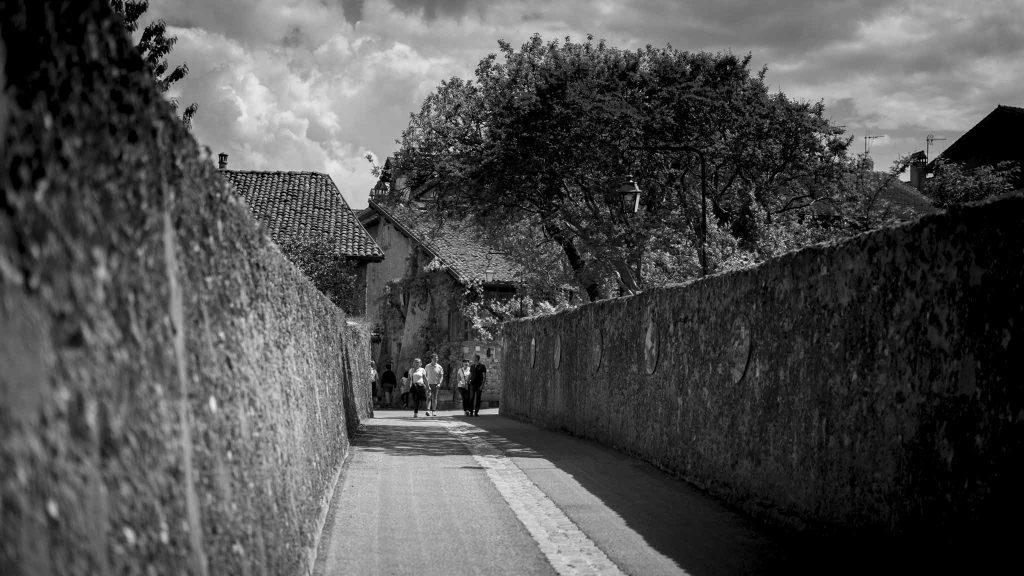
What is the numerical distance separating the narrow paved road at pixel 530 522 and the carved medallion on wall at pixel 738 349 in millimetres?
1304

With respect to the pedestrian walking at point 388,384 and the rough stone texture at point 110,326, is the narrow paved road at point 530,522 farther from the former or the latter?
the pedestrian walking at point 388,384

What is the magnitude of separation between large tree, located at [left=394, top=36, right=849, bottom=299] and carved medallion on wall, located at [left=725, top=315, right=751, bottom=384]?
11.7 meters

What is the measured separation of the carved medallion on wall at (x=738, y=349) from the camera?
10.7m

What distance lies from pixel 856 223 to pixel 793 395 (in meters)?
24.3

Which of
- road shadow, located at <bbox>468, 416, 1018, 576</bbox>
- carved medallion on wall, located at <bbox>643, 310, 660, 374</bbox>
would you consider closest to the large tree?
carved medallion on wall, located at <bbox>643, 310, 660, 374</bbox>

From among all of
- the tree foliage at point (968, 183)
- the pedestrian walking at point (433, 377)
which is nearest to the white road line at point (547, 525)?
the pedestrian walking at point (433, 377)

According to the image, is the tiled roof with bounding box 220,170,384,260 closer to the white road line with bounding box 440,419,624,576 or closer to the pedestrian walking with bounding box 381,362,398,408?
the pedestrian walking with bounding box 381,362,398,408

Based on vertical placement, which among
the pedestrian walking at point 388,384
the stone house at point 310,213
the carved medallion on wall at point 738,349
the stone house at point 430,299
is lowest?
the pedestrian walking at point 388,384

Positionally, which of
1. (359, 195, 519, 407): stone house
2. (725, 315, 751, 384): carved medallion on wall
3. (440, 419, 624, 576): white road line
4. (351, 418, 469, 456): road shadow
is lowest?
(440, 419, 624, 576): white road line

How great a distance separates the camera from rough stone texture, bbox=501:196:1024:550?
6000 mm

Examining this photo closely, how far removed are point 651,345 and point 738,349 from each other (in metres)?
3.82

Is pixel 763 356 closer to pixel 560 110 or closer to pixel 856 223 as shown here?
pixel 560 110

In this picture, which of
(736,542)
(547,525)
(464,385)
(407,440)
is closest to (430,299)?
(464,385)

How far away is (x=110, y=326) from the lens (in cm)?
293
